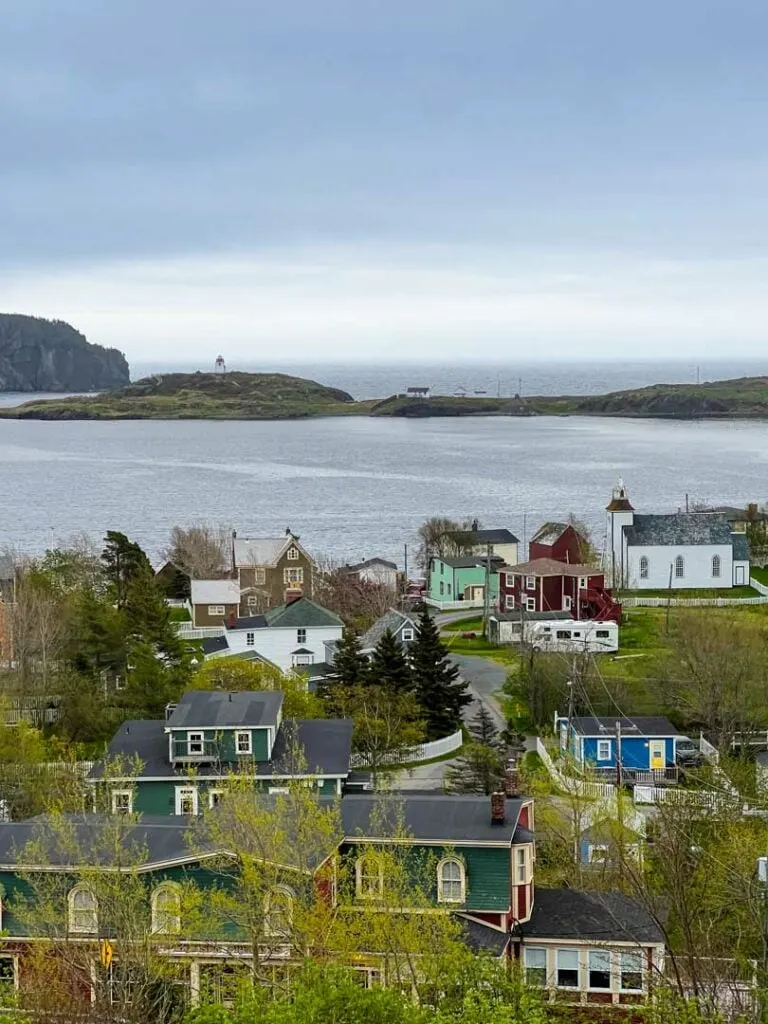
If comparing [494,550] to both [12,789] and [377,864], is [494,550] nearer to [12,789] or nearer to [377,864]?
[12,789]

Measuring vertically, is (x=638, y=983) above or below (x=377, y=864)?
below

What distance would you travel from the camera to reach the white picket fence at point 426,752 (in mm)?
37094

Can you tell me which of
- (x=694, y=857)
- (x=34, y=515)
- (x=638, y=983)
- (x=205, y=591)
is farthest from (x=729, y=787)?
(x=34, y=515)

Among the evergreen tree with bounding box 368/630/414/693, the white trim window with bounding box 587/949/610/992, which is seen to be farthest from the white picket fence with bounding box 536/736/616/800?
the white trim window with bounding box 587/949/610/992

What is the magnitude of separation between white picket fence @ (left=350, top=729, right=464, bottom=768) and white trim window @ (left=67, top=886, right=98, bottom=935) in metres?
15.8

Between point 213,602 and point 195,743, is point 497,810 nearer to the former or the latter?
point 195,743

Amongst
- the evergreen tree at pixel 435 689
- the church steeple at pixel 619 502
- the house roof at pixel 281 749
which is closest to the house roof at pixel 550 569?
the church steeple at pixel 619 502

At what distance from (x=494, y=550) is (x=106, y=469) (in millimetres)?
109301

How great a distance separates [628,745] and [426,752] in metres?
5.09

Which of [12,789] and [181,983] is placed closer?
[181,983]

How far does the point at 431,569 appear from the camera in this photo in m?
67.0

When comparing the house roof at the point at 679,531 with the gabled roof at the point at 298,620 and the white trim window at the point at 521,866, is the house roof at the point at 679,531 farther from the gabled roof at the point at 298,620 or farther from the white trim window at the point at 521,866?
the white trim window at the point at 521,866

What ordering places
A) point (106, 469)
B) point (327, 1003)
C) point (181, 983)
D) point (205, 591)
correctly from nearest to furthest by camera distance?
1. point (327, 1003)
2. point (181, 983)
3. point (205, 591)
4. point (106, 469)

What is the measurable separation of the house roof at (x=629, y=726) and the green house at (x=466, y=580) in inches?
983
